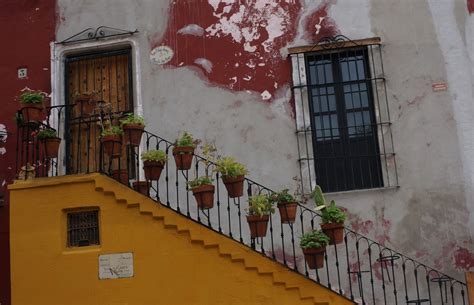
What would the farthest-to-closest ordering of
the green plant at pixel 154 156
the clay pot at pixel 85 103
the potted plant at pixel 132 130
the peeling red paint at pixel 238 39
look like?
the peeling red paint at pixel 238 39 → the clay pot at pixel 85 103 → the potted plant at pixel 132 130 → the green plant at pixel 154 156

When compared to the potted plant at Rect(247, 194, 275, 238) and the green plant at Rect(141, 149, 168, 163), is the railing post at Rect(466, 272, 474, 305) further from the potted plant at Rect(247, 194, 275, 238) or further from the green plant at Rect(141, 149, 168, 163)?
the green plant at Rect(141, 149, 168, 163)

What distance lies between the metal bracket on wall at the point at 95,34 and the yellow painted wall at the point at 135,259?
11.6ft

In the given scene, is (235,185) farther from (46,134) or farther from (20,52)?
(20,52)

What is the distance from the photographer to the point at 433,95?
1051 centimetres

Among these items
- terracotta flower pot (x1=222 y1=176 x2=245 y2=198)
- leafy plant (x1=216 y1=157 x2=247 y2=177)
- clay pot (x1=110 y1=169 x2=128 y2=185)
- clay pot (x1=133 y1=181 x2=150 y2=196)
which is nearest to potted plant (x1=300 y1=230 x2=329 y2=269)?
terracotta flower pot (x1=222 y1=176 x2=245 y2=198)

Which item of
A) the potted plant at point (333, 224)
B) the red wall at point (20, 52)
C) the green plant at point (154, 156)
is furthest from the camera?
the red wall at point (20, 52)

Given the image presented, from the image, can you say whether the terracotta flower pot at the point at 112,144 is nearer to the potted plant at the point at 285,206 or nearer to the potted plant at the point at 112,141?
the potted plant at the point at 112,141

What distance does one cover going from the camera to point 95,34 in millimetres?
11648

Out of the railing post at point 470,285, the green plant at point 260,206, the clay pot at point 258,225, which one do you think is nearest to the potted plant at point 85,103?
the green plant at point 260,206

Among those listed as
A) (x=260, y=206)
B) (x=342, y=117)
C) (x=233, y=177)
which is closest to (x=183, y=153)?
(x=233, y=177)

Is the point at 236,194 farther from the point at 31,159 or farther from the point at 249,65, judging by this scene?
the point at 31,159

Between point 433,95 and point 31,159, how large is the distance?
6880 millimetres

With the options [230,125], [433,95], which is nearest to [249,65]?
[230,125]

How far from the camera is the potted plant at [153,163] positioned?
8875 millimetres
